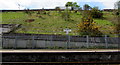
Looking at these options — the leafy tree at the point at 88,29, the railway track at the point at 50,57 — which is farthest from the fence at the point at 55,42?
the railway track at the point at 50,57

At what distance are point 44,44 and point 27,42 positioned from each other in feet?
8.01

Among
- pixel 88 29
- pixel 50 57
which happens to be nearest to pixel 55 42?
pixel 88 29

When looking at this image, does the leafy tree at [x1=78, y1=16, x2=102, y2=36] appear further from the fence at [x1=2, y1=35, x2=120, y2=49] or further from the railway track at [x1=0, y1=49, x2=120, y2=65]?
the railway track at [x1=0, y1=49, x2=120, y2=65]

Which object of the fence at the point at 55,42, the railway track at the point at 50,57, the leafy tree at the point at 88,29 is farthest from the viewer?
the leafy tree at the point at 88,29

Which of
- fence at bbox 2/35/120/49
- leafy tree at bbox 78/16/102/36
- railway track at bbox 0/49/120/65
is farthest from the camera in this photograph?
leafy tree at bbox 78/16/102/36

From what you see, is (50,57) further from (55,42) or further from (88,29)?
(88,29)

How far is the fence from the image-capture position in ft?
73.6

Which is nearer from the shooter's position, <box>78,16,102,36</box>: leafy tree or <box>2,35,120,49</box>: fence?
<box>2,35,120,49</box>: fence

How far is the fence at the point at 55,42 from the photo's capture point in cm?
2244

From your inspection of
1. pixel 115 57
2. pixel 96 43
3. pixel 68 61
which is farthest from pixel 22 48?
pixel 115 57

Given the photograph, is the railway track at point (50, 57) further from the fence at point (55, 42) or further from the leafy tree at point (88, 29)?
the leafy tree at point (88, 29)

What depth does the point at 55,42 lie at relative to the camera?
22.9 m

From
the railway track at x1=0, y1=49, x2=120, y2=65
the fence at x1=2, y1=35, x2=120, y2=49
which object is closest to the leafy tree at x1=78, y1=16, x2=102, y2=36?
the fence at x1=2, y1=35, x2=120, y2=49

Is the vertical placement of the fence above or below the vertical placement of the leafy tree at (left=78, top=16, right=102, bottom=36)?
below
